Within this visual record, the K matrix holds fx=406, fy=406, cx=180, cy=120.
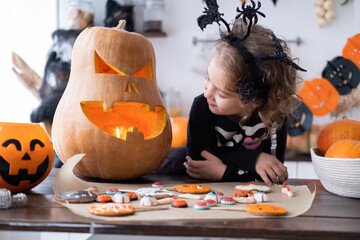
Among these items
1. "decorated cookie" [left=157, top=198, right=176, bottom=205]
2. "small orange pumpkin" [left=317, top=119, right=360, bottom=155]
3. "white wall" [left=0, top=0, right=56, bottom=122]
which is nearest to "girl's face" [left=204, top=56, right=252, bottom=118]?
"small orange pumpkin" [left=317, top=119, right=360, bottom=155]

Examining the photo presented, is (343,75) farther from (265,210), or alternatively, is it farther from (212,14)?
(265,210)

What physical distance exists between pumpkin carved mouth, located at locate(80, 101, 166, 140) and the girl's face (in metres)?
0.15

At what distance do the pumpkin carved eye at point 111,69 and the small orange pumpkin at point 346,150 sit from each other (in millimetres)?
466

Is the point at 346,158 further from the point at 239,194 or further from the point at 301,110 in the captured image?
the point at 301,110

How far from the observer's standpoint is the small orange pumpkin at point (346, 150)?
81 centimetres

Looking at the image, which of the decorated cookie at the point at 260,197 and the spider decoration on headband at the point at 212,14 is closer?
the decorated cookie at the point at 260,197

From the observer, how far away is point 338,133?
0.95 metres

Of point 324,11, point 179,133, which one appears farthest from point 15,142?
point 324,11

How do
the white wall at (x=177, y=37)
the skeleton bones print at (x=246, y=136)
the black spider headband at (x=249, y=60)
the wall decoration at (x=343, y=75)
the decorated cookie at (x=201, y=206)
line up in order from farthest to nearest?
1. the white wall at (x=177, y=37)
2. the wall decoration at (x=343, y=75)
3. the skeleton bones print at (x=246, y=136)
4. the black spider headband at (x=249, y=60)
5. the decorated cookie at (x=201, y=206)

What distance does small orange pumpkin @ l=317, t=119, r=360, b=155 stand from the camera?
0.95 m

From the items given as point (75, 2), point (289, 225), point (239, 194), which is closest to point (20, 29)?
point (75, 2)

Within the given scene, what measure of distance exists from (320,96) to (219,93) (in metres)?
1.44

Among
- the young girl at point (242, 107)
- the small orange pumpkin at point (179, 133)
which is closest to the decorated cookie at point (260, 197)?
the young girl at point (242, 107)

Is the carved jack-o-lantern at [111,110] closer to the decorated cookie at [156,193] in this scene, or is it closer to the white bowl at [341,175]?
the decorated cookie at [156,193]
